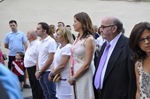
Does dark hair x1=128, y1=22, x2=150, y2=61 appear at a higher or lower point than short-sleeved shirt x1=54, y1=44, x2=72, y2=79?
higher

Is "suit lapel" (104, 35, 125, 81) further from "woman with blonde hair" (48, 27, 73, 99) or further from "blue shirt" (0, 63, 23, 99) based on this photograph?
"blue shirt" (0, 63, 23, 99)

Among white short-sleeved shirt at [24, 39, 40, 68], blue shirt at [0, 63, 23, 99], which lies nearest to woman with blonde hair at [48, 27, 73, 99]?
white short-sleeved shirt at [24, 39, 40, 68]

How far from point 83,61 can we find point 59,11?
6763 mm

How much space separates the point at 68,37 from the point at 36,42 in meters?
1.34

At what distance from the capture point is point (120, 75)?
87.4 inches

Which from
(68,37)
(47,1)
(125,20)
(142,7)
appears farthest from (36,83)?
(142,7)

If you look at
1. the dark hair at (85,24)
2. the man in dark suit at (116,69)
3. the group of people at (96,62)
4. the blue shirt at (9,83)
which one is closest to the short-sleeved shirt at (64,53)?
the group of people at (96,62)

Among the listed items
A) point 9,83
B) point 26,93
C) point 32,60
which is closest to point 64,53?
point 32,60

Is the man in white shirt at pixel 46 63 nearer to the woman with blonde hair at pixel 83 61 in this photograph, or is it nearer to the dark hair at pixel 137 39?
the woman with blonde hair at pixel 83 61

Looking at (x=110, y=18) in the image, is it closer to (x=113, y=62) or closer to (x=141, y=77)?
(x=113, y=62)

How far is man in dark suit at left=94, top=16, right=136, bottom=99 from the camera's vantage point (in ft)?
7.11

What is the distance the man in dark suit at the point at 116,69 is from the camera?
7.11 ft

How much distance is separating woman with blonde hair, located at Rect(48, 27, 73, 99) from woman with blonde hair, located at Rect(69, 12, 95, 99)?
53 centimetres

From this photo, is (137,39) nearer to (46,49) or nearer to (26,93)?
(46,49)
